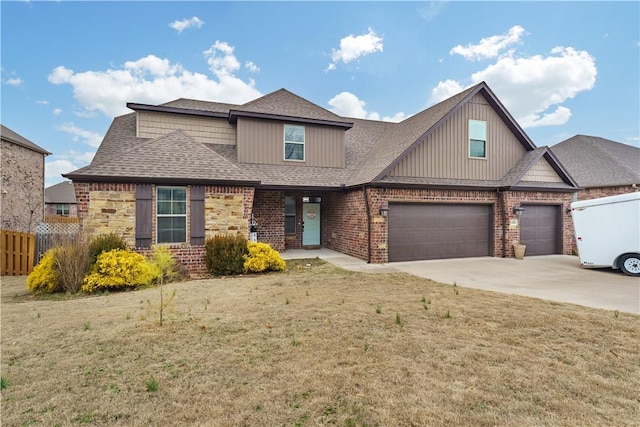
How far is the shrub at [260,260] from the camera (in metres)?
8.80

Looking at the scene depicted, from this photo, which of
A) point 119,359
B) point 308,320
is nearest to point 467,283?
point 308,320

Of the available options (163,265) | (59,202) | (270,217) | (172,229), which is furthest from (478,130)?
(59,202)

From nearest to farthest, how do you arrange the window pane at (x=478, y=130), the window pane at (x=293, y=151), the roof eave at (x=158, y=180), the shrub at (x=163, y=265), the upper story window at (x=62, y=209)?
the shrub at (x=163, y=265) → the roof eave at (x=158, y=180) → the window pane at (x=478, y=130) → the window pane at (x=293, y=151) → the upper story window at (x=62, y=209)

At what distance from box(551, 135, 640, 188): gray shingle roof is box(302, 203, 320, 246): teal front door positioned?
1578 cm

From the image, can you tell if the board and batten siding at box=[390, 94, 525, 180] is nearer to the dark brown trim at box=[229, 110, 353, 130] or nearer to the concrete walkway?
the concrete walkway

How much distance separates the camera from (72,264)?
22.8ft

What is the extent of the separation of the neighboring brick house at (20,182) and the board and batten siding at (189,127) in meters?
9.96

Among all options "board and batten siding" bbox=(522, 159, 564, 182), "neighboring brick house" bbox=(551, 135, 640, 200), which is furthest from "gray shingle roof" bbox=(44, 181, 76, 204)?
"neighboring brick house" bbox=(551, 135, 640, 200)

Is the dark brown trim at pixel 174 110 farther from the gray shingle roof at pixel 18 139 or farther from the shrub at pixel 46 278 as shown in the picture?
the gray shingle roof at pixel 18 139

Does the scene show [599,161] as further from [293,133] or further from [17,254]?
[17,254]

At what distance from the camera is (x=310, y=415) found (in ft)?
8.21

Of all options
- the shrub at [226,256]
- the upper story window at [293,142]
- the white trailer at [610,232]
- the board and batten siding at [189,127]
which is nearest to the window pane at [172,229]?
the shrub at [226,256]

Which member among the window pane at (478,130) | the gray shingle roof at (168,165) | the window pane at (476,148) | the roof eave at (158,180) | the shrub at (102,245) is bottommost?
the shrub at (102,245)

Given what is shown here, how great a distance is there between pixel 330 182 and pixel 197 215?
5.47 meters
